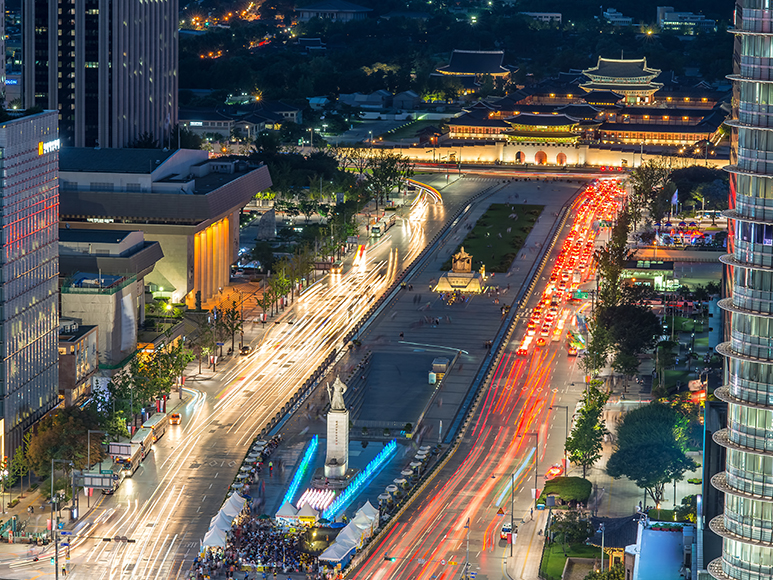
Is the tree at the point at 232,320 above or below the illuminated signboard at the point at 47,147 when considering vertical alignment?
below

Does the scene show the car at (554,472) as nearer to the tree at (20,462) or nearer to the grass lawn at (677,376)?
the grass lawn at (677,376)

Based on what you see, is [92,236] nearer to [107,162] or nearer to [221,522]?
[107,162]

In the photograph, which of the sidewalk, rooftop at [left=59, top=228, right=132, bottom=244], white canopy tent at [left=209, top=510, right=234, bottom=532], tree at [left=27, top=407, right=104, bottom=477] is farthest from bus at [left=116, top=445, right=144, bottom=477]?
rooftop at [left=59, top=228, right=132, bottom=244]

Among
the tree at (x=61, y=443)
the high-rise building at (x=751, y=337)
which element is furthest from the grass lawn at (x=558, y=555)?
the tree at (x=61, y=443)

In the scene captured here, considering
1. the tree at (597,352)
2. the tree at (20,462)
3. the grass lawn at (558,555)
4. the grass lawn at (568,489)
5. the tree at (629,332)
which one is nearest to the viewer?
the grass lawn at (558,555)

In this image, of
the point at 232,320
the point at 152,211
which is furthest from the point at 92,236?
the point at 152,211

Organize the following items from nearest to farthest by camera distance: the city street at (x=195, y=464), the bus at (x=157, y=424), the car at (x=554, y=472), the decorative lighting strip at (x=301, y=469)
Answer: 1. the city street at (x=195, y=464)
2. the decorative lighting strip at (x=301, y=469)
3. the car at (x=554, y=472)
4. the bus at (x=157, y=424)

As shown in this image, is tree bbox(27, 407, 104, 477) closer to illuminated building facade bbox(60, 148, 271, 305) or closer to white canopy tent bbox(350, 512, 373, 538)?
white canopy tent bbox(350, 512, 373, 538)
